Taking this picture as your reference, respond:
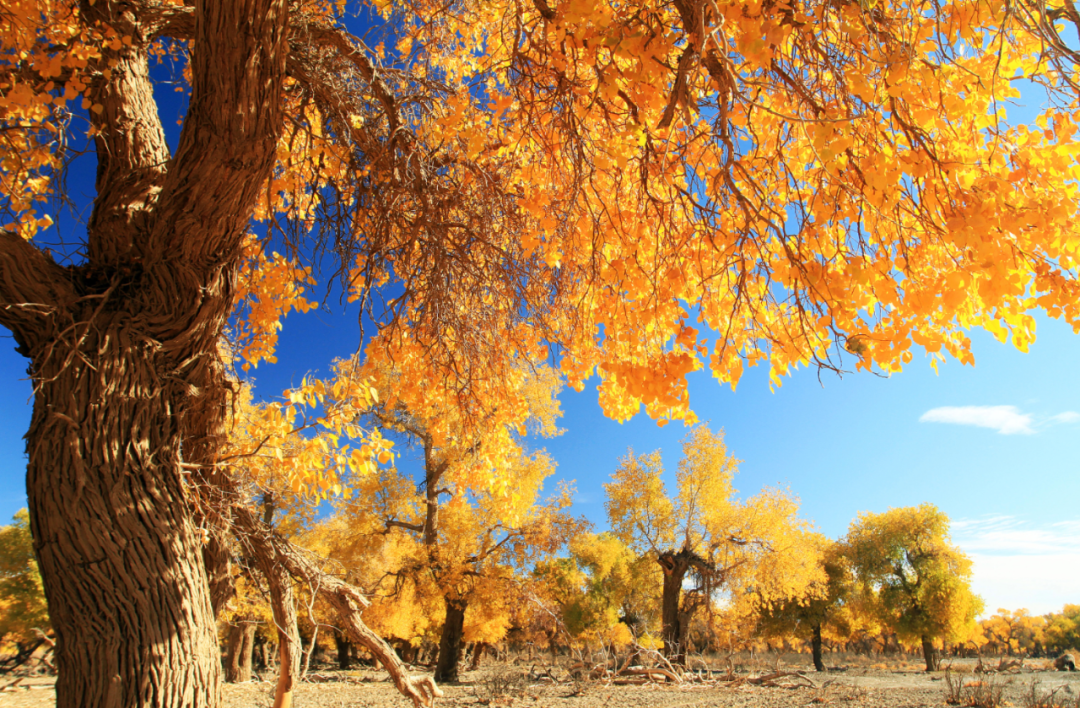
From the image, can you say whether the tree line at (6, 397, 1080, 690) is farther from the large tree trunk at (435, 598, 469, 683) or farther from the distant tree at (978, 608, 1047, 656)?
the distant tree at (978, 608, 1047, 656)

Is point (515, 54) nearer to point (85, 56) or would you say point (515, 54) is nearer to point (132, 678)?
point (85, 56)

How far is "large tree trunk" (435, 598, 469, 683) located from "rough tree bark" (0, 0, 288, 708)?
426 inches

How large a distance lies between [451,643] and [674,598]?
6240mm

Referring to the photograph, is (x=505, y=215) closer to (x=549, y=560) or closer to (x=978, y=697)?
(x=978, y=697)

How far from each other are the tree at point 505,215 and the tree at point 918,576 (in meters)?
22.9

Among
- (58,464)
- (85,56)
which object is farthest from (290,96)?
(58,464)

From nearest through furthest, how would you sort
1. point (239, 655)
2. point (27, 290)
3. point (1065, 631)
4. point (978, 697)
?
1. point (27, 290)
2. point (978, 697)
3. point (239, 655)
4. point (1065, 631)

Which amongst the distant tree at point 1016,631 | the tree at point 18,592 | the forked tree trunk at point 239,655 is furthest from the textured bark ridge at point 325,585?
the distant tree at point 1016,631

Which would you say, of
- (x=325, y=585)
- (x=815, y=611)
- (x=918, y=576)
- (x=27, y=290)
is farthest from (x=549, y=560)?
(x=918, y=576)

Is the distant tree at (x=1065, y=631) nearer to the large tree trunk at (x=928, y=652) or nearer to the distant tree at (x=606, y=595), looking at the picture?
A: the large tree trunk at (x=928, y=652)

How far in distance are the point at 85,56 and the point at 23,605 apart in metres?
17.4

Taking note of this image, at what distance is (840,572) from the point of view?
2306cm

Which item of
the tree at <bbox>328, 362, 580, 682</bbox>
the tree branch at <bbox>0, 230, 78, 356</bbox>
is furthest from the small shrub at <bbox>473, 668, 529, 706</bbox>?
the tree branch at <bbox>0, 230, 78, 356</bbox>

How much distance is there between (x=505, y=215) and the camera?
11.8ft
